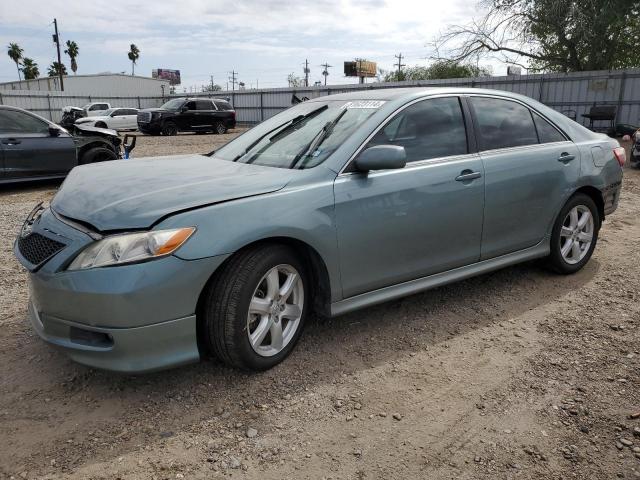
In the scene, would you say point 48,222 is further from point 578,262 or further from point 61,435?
point 578,262

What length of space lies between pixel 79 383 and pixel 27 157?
7.22m

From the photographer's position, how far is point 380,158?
3119 mm

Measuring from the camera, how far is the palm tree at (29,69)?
72688 millimetres

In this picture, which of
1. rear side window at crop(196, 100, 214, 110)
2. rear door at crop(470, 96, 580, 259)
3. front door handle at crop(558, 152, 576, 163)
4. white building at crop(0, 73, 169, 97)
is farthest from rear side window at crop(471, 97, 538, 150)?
white building at crop(0, 73, 169, 97)

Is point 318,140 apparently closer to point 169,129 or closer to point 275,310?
point 275,310

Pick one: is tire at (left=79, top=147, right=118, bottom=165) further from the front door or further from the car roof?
the front door

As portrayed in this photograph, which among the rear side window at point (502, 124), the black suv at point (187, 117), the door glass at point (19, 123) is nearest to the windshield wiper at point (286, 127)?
the rear side window at point (502, 124)

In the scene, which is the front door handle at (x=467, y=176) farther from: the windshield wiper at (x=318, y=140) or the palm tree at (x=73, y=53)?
the palm tree at (x=73, y=53)

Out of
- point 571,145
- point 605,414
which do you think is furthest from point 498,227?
point 605,414

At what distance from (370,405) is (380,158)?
1395mm

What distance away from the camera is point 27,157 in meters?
8.81

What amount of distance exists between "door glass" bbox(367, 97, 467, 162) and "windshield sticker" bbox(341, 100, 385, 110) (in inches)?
6.3

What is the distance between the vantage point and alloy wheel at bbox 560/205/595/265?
452cm

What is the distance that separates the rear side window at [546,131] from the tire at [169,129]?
2327 centimetres
